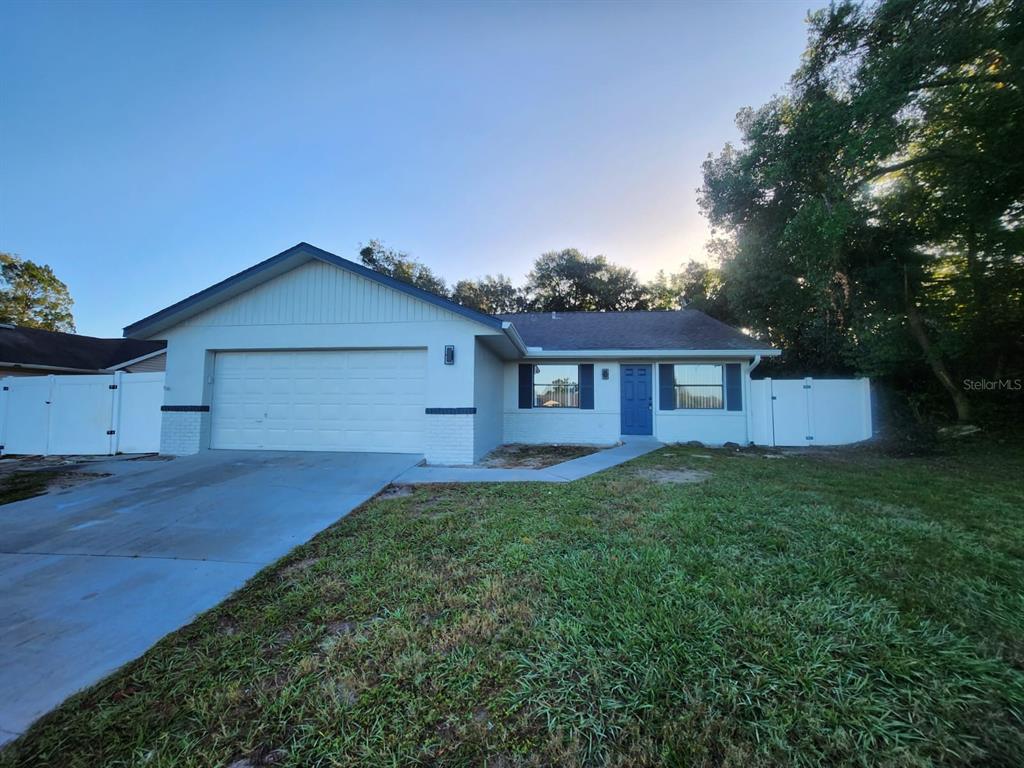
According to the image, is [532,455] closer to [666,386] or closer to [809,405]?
[666,386]

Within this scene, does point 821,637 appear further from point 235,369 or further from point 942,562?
point 235,369

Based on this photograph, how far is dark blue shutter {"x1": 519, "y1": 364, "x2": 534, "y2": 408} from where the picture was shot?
11.1 meters

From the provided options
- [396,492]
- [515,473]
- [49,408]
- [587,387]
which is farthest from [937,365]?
[49,408]

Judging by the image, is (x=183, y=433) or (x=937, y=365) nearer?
(x=183, y=433)

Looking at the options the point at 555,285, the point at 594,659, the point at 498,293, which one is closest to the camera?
the point at 594,659

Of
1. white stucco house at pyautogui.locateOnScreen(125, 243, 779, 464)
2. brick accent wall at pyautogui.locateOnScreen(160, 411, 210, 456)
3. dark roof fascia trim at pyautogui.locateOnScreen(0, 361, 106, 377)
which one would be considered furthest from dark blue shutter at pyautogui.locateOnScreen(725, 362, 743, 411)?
dark roof fascia trim at pyautogui.locateOnScreen(0, 361, 106, 377)

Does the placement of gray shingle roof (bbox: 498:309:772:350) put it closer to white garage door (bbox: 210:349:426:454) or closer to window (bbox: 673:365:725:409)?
window (bbox: 673:365:725:409)

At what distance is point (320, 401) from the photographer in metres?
8.12

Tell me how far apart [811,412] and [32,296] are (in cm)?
3709

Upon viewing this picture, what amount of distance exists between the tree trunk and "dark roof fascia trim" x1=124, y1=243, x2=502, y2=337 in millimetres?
11543

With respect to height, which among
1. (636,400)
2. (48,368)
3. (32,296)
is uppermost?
(32,296)

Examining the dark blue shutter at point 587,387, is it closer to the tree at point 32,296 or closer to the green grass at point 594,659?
the green grass at point 594,659

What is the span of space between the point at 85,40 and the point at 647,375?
12.8 meters

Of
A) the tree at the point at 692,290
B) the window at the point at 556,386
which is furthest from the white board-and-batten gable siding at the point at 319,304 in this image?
the tree at the point at 692,290
